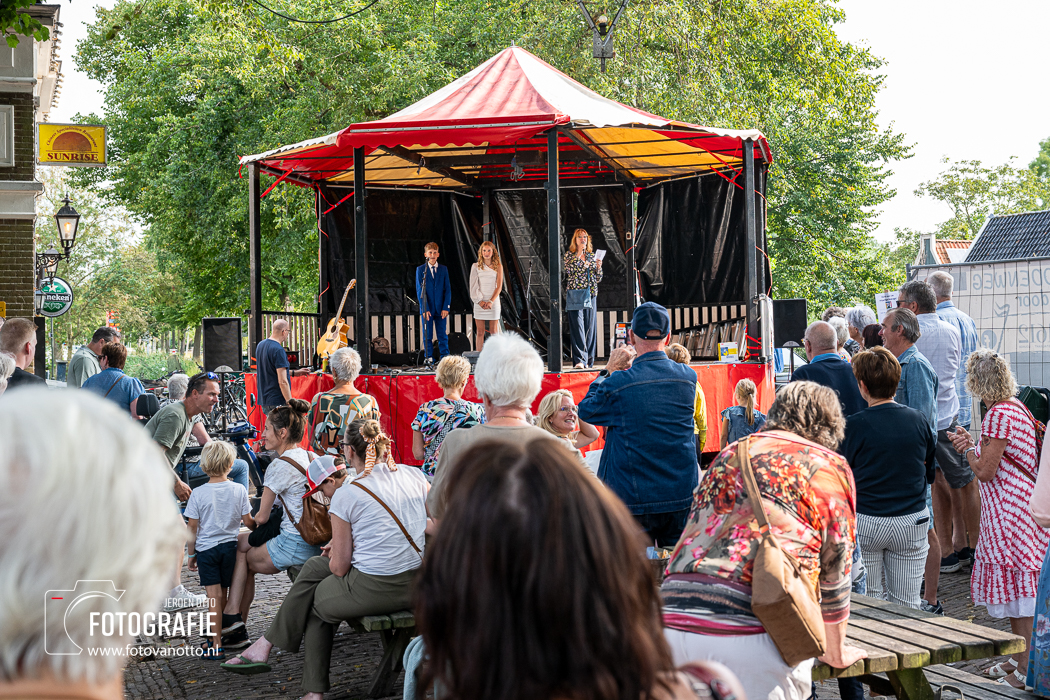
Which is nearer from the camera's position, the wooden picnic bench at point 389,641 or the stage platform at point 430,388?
the wooden picnic bench at point 389,641

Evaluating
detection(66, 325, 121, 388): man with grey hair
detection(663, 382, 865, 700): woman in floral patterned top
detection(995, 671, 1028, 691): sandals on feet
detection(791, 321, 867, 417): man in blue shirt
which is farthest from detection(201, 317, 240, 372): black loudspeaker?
detection(663, 382, 865, 700): woman in floral patterned top

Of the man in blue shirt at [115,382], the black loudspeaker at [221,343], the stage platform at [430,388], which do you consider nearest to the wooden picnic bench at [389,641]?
the man in blue shirt at [115,382]

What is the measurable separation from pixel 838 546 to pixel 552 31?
15036 mm

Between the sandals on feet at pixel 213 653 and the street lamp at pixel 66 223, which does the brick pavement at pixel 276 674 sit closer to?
the sandals on feet at pixel 213 653

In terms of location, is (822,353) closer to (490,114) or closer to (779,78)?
(490,114)

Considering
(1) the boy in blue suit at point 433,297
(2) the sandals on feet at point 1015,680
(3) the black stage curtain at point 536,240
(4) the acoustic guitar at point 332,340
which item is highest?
(3) the black stage curtain at point 536,240

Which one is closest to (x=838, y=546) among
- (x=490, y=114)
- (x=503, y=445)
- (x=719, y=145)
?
(x=503, y=445)

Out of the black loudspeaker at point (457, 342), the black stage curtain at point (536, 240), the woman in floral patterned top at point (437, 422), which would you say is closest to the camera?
the woman in floral patterned top at point (437, 422)

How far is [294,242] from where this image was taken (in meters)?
19.6

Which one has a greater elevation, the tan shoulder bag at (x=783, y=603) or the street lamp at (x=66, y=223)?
the street lamp at (x=66, y=223)

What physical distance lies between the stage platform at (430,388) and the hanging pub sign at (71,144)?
5748 mm

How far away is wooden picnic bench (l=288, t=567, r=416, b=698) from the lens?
4082mm

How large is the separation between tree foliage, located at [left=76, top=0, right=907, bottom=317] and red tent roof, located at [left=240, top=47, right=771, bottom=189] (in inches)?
81.7

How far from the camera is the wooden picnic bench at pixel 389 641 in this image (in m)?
4.08
